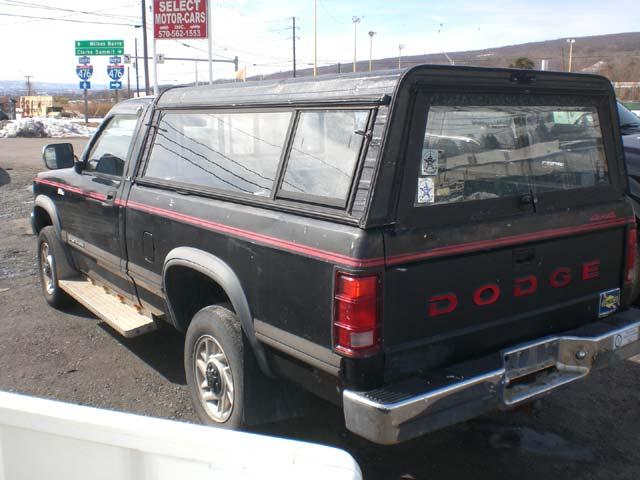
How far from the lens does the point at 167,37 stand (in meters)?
15.9

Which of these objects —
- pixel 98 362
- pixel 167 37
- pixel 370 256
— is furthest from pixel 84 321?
pixel 167 37

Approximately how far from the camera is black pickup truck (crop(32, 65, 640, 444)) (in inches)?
107

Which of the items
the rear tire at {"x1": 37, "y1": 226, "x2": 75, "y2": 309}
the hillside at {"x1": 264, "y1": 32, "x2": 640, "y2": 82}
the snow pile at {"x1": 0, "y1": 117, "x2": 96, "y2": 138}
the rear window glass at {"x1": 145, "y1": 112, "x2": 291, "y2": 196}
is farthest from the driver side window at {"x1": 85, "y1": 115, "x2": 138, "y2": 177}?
the hillside at {"x1": 264, "y1": 32, "x2": 640, "y2": 82}

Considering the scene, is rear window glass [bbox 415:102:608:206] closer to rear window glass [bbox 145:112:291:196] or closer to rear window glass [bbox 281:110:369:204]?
rear window glass [bbox 281:110:369:204]

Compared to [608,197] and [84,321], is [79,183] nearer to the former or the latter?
[84,321]

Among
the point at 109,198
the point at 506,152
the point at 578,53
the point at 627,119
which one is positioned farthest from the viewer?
the point at 578,53


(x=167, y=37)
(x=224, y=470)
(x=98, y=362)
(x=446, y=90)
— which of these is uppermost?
(x=167, y=37)

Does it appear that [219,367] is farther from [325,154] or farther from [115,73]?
[115,73]

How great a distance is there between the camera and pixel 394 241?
8.80ft

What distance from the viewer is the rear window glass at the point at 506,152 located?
2898 millimetres

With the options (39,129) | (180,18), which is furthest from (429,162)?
(39,129)

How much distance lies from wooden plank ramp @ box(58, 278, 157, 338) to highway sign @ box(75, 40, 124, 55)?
32.8 meters

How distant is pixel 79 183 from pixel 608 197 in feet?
12.7

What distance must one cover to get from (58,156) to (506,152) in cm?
391
